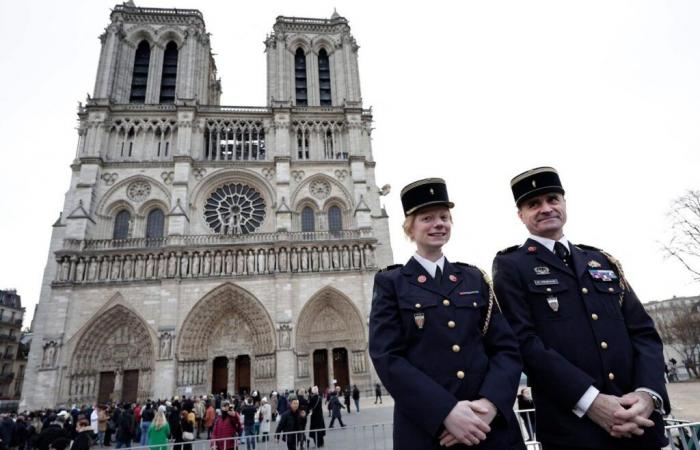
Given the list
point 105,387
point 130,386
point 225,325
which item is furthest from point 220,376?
point 105,387

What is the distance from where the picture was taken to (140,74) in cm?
2680

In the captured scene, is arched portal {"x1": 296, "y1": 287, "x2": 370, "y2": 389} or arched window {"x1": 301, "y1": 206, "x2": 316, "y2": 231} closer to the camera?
arched portal {"x1": 296, "y1": 287, "x2": 370, "y2": 389}

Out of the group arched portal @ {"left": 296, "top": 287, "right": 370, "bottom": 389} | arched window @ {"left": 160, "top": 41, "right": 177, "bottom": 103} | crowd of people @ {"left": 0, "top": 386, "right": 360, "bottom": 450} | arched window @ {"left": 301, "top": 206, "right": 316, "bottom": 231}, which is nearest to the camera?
crowd of people @ {"left": 0, "top": 386, "right": 360, "bottom": 450}

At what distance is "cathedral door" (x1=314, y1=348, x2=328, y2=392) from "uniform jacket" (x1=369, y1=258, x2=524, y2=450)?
1949cm

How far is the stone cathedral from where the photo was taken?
19.0 metres

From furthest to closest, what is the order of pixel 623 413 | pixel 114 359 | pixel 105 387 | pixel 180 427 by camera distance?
1. pixel 114 359
2. pixel 105 387
3. pixel 180 427
4. pixel 623 413

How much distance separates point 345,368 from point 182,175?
46.8 feet

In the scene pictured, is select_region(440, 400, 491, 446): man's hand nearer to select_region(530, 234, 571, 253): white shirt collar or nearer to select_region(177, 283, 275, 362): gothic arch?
select_region(530, 234, 571, 253): white shirt collar

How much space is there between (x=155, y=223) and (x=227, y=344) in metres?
8.38

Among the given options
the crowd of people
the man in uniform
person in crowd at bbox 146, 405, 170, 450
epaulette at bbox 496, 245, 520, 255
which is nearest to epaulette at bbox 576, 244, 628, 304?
the man in uniform

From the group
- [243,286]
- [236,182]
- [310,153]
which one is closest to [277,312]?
[243,286]

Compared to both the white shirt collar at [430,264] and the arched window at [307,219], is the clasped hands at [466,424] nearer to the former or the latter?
the white shirt collar at [430,264]

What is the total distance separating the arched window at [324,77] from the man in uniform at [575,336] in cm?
2665

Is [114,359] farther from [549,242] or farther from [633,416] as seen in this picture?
[633,416]
